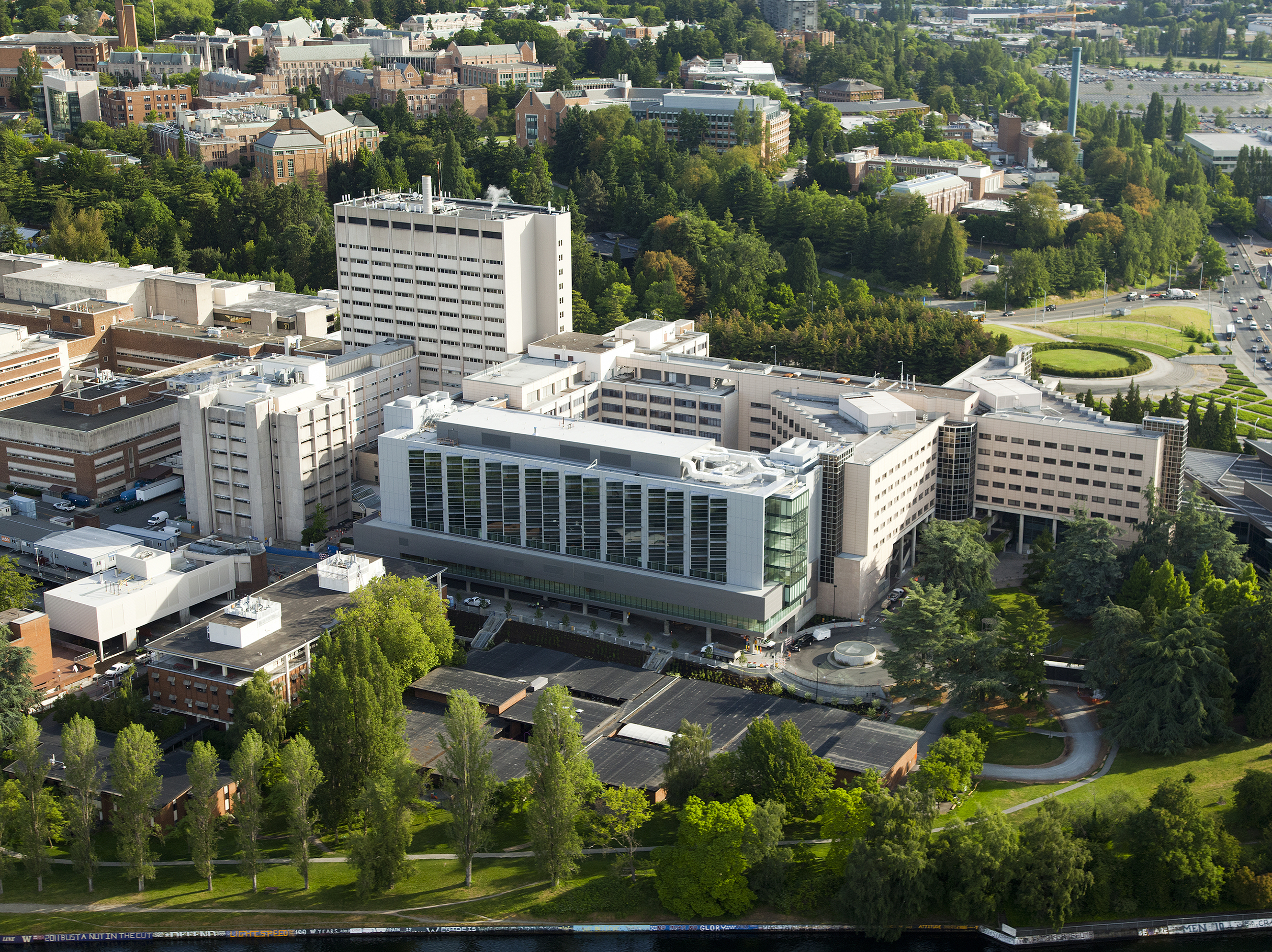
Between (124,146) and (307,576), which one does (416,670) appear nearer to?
(307,576)

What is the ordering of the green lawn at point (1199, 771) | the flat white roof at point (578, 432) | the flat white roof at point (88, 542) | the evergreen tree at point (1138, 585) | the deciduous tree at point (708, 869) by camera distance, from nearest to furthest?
the deciduous tree at point (708, 869), the green lawn at point (1199, 771), the evergreen tree at point (1138, 585), the flat white roof at point (578, 432), the flat white roof at point (88, 542)

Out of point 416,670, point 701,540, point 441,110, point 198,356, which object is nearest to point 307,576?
point 416,670

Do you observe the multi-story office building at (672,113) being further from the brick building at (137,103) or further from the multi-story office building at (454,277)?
the multi-story office building at (454,277)

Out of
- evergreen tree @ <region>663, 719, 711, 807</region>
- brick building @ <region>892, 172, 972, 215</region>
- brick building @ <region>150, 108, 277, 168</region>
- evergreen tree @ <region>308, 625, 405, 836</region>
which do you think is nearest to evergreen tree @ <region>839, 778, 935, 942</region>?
evergreen tree @ <region>663, 719, 711, 807</region>

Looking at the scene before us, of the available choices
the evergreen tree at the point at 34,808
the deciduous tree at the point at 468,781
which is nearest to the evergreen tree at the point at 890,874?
the deciduous tree at the point at 468,781

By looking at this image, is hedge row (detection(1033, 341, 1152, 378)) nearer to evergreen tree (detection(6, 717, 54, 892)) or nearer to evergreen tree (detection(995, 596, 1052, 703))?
evergreen tree (detection(995, 596, 1052, 703))
